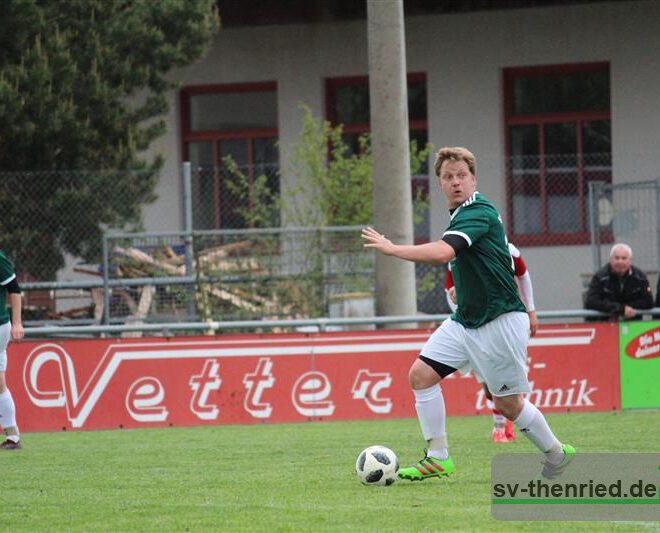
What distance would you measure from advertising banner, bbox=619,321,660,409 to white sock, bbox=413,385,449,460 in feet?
22.2

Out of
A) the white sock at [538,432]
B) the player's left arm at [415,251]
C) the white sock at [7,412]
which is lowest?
the white sock at [7,412]

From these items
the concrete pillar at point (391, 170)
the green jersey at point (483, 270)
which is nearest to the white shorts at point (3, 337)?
the green jersey at point (483, 270)

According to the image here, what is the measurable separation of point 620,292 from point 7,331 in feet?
22.0

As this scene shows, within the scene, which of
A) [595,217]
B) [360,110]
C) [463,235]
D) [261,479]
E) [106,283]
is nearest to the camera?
[463,235]

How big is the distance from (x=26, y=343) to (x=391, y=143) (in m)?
5.13

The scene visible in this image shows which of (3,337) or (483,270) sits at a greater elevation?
(483,270)

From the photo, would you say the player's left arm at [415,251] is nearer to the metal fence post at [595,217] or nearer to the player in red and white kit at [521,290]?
the player in red and white kit at [521,290]

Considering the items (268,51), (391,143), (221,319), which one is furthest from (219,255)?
(268,51)

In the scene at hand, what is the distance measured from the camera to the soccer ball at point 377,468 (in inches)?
352

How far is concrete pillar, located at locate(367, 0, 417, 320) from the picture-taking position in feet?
57.0

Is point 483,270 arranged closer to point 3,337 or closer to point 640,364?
point 3,337

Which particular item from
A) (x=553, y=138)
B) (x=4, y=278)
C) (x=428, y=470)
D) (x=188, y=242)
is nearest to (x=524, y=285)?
(x=428, y=470)

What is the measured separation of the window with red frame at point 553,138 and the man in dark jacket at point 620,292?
861cm

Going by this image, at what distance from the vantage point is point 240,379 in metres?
15.3
